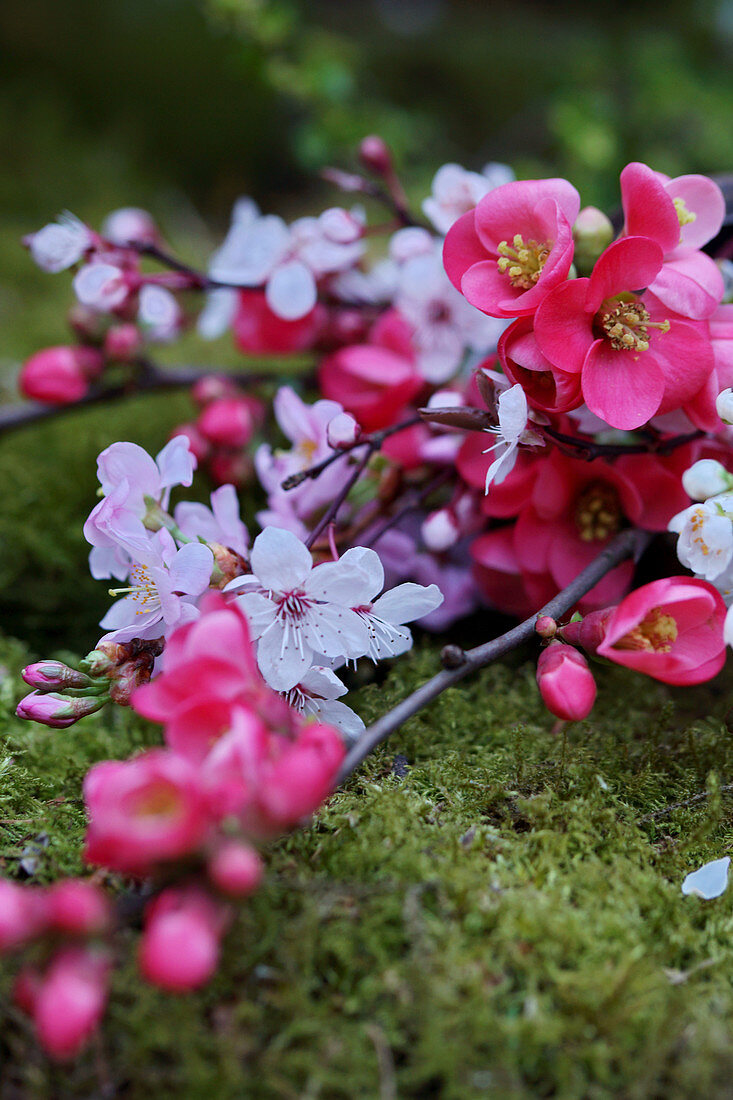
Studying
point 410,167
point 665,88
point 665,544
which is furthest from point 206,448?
point 665,88

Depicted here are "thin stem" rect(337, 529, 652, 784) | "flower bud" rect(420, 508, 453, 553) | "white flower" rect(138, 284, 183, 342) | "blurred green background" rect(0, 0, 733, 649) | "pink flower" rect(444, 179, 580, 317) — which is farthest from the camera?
"blurred green background" rect(0, 0, 733, 649)

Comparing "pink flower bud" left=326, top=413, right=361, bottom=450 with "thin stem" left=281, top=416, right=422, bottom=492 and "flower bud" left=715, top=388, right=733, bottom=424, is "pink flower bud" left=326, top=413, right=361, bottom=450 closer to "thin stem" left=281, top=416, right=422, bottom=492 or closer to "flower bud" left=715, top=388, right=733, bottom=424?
"thin stem" left=281, top=416, right=422, bottom=492

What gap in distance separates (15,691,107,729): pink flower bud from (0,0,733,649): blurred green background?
61 cm

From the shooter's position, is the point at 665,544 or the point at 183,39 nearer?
the point at 665,544

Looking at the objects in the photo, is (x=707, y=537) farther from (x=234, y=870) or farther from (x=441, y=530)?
(x=234, y=870)

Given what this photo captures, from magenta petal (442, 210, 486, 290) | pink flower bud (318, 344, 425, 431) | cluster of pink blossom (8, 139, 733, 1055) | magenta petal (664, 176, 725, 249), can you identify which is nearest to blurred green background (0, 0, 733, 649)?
pink flower bud (318, 344, 425, 431)

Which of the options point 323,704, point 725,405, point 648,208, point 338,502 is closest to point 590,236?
point 648,208

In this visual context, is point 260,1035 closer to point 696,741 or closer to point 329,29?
point 696,741

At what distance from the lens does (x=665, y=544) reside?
680 mm

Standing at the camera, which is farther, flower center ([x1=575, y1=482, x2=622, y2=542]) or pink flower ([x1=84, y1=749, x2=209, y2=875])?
flower center ([x1=575, y1=482, x2=622, y2=542])

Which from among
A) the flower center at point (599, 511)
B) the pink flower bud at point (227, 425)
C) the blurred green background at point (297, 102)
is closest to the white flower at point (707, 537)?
the flower center at point (599, 511)

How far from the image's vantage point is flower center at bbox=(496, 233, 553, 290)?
562 mm

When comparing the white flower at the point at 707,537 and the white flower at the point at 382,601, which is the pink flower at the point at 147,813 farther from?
the white flower at the point at 707,537

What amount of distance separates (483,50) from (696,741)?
191 cm
